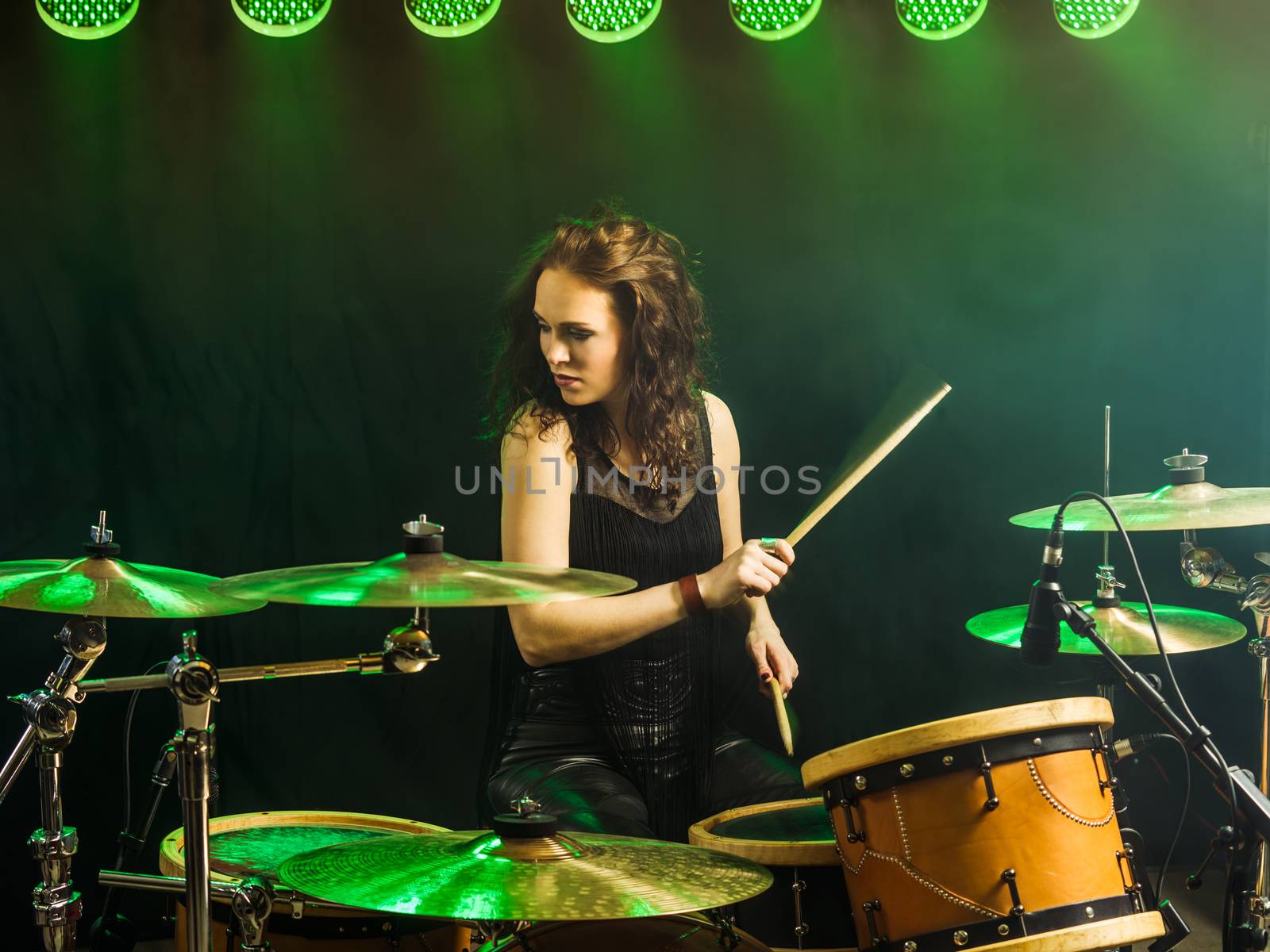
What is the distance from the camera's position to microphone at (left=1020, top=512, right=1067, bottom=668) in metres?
1.92

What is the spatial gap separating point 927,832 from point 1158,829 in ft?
6.38

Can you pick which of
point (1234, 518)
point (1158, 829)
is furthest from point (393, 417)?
point (1158, 829)

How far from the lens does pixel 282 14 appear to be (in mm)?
A: 2953

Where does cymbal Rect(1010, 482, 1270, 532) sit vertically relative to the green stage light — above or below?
below

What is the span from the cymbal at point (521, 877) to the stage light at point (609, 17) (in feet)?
6.96

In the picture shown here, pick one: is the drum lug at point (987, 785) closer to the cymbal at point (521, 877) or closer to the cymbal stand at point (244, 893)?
the cymbal at point (521, 877)

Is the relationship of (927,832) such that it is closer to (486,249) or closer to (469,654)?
(469,654)

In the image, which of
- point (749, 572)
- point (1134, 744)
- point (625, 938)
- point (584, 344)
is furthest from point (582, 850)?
point (584, 344)

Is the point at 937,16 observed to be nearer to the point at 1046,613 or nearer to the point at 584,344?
the point at 584,344

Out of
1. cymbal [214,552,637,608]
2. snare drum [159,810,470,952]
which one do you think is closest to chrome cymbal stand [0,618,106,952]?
snare drum [159,810,470,952]

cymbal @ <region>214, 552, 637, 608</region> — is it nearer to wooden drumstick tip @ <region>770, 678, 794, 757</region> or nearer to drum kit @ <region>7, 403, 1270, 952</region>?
drum kit @ <region>7, 403, 1270, 952</region>

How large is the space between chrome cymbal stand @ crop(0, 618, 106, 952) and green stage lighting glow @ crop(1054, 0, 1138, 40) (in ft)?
9.41

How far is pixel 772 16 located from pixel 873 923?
2.32 m

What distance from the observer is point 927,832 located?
1.85 m
